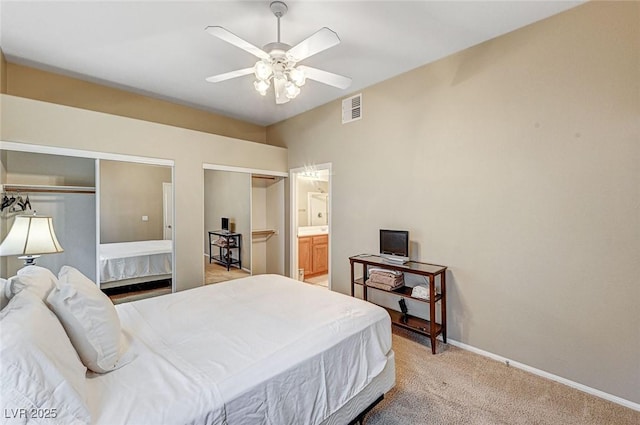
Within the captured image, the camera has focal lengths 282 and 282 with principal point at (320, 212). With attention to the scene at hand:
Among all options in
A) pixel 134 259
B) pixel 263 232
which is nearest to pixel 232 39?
pixel 134 259

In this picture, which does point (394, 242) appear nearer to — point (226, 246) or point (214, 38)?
point (226, 246)

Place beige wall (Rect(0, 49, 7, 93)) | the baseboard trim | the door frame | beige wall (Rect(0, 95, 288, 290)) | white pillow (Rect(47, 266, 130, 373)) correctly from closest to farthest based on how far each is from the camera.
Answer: white pillow (Rect(47, 266, 130, 373)) → the baseboard trim → beige wall (Rect(0, 95, 288, 290)) → beige wall (Rect(0, 49, 7, 93)) → the door frame

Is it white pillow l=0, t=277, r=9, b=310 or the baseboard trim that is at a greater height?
white pillow l=0, t=277, r=9, b=310

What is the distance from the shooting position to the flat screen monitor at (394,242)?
3039 mm

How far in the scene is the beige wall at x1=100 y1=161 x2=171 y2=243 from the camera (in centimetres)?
304

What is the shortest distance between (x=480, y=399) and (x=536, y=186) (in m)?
1.71

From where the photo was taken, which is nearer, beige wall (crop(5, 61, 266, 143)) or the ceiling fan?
the ceiling fan

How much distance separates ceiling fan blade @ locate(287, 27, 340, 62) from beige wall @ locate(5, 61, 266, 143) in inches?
A: 108

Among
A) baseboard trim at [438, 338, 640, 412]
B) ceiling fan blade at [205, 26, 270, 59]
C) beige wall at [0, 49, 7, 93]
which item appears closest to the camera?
ceiling fan blade at [205, 26, 270, 59]

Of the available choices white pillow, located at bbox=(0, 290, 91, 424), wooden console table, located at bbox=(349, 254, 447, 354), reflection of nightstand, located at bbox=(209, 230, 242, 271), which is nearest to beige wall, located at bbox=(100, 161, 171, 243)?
reflection of nightstand, located at bbox=(209, 230, 242, 271)

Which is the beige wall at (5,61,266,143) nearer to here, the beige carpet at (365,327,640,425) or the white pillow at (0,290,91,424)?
the white pillow at (0,290,91,424)

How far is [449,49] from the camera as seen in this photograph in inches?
106

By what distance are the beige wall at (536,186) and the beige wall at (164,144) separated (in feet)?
7.20

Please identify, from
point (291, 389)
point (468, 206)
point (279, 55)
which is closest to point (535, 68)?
point (468, 206)
